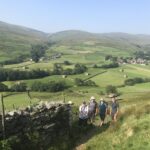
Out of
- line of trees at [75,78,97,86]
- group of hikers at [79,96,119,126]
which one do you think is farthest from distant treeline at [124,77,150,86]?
group of hikers at [79,96,119,126]

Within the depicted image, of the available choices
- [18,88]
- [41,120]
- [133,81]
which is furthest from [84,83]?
[41,120]

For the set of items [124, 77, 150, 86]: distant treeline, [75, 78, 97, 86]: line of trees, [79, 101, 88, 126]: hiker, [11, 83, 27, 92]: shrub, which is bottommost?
[124, 77, 150, 86]: distant treeline

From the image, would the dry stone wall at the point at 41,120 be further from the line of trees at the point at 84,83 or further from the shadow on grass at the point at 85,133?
the line of trees at the point at 84,83

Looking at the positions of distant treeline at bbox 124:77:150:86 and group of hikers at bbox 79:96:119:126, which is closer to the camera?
group of hikers at bbox 79:96:119:126

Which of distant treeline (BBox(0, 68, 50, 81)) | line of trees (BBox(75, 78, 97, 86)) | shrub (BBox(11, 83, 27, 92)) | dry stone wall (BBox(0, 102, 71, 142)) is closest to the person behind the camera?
dry stone wall (BBox(0, 102, 71, 142))

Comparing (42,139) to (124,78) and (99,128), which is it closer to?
(99,128)

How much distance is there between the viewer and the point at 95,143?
16.2 meters

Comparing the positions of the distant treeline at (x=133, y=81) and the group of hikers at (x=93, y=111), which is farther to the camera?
the distant treeline at (x=133, y=81)

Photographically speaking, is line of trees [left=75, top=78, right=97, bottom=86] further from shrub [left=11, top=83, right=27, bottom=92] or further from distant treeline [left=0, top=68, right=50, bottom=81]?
distant treeline [left=0, top=68, right=50, bottom=81]

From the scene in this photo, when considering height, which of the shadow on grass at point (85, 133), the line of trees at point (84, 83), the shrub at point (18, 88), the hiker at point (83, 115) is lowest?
the line of trees at point (84, 83)

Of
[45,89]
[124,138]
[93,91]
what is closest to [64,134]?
[124,138]

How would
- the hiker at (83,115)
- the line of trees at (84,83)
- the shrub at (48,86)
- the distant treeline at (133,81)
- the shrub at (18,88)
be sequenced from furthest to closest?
the distant treeline at (133,81)
the line of trees at (84,83)
the shrub at (48,86)
the shrub at (18,88)
the hiker at (83,115)

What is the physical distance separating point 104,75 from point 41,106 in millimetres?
115690

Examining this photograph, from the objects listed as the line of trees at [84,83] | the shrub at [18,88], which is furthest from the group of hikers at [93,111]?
the line of trees at [84,83]
